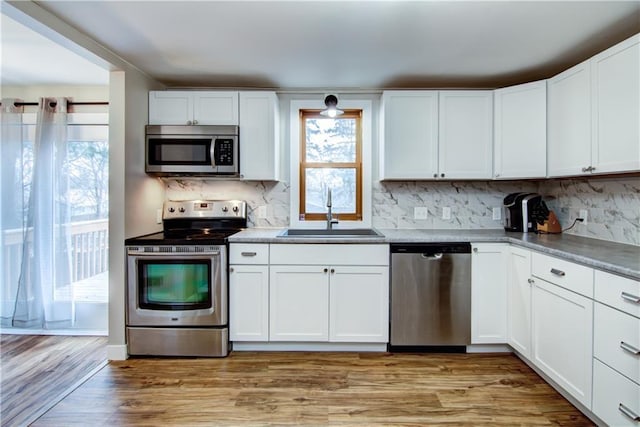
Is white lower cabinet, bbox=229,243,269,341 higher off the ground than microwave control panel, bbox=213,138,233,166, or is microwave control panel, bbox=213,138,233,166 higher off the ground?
microwave control panel, bbox=213,138,233,166

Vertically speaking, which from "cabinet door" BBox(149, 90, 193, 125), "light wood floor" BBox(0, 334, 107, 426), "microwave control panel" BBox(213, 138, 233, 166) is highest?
"cabinet door" BBox(149, 90, 193, 125)

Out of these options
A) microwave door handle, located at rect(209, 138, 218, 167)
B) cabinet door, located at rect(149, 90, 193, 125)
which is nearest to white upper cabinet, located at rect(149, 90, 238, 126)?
cabinet door, located at rect(149, 90, 193, 125)

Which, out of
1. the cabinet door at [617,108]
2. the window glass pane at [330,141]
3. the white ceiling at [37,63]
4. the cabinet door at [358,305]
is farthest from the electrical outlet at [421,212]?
the white ceiling at [37,63]

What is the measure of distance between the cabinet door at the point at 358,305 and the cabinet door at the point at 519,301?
0.93m

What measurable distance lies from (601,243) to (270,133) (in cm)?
262

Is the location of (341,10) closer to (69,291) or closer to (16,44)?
(16,44)

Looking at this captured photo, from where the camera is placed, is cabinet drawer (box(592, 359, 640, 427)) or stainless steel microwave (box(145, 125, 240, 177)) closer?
cabinet drawer (box(592, 359, 640, 427))

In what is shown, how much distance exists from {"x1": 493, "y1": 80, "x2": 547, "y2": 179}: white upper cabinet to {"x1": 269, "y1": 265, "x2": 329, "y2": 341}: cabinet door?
1.78 meters

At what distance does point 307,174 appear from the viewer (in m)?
3.22

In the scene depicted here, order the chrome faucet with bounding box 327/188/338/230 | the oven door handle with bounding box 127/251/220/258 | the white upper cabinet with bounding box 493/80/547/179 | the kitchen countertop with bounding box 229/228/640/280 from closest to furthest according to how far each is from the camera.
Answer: the kitchen countertop with bounding box 229/228/640/280, the oven door handle with bounding box 127/251/220/258, the white upper cabinet with bounding box 493/80/547/179, the chrome faucet with bounding box 327/188/338/230

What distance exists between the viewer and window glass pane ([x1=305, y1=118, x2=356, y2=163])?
322 centimetres

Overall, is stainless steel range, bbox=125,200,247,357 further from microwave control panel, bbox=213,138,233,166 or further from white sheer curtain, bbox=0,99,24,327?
white sheer curtain, bbox=0,99,24,327

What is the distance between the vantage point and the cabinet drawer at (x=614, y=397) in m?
1.50

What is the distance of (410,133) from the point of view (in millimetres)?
2869
